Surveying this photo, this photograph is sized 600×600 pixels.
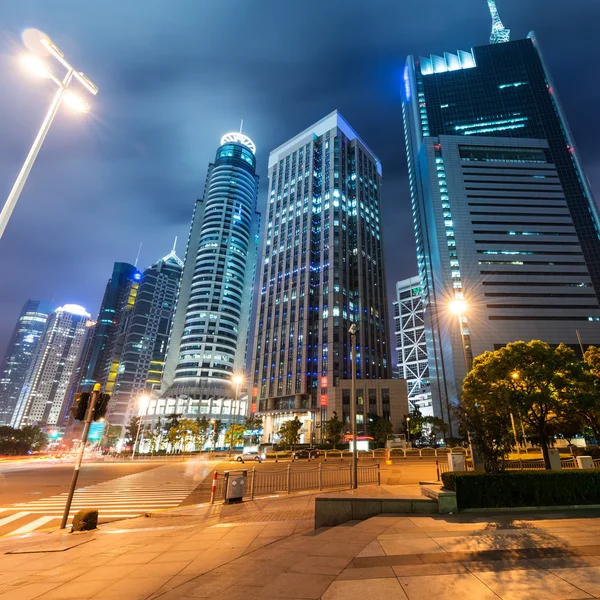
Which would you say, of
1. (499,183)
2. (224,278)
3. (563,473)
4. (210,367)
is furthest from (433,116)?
(563,473)

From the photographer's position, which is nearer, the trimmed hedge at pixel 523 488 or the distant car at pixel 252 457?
the trimmed hedge at pixel 523 488

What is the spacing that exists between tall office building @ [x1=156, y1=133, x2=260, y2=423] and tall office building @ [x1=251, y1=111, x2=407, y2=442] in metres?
25.3

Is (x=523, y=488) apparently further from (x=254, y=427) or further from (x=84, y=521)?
(x=254, y=427)

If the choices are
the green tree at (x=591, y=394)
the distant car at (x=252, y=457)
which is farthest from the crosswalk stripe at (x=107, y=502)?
the green tree at (x=591, y=394)

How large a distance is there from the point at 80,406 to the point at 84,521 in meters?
3.43

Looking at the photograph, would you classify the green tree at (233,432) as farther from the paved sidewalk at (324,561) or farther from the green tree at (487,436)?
the paved sidewalk at (324,561)

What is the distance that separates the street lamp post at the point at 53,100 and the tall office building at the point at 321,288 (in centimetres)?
8882

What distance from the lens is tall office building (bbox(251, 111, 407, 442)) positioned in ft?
325

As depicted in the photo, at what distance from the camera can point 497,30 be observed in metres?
180

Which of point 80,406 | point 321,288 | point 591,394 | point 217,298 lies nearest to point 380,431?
point 321,288

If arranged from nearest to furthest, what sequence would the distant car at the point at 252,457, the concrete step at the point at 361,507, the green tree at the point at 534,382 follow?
1. the concrete step at the point at 361,507
2. the green tree at the point at 534,382
3. the distant car at the point at 252,457

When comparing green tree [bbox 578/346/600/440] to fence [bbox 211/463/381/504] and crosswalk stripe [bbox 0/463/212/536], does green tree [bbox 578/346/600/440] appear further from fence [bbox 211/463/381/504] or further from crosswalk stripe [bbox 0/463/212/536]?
crosswalk stripe [bbox 0/463/212/536]

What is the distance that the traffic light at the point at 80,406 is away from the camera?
11039 millimetres

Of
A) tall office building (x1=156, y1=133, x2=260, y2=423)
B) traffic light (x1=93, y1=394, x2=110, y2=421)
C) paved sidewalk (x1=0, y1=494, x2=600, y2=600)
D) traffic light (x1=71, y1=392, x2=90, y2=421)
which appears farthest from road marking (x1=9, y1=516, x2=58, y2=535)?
tall office building (x1=156, y1=133, x2=260, y2=423)
